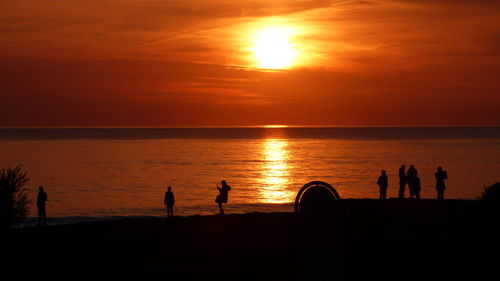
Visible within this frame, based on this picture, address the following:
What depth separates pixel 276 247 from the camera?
1723 cm

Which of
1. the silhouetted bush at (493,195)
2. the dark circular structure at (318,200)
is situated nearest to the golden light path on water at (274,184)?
the silhouetted bush at (493,195)

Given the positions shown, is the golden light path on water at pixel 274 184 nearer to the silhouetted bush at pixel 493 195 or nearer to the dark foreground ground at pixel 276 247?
the dark foreground ground at pixel 276 247

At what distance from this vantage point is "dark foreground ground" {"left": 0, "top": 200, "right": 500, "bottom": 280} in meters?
12.7

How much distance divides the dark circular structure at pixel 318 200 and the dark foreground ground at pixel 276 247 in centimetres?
16

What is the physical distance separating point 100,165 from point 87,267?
76123mm

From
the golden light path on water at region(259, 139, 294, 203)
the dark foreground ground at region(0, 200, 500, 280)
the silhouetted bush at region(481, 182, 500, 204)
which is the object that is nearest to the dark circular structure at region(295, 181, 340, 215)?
the dark foreground ground at region(0, 200, 500, 280)

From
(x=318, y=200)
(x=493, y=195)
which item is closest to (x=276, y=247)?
(x=318, y=200)

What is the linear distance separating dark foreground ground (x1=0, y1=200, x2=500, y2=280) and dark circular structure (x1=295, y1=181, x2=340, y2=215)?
0.16m

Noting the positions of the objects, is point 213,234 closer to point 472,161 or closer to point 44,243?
point 44,243

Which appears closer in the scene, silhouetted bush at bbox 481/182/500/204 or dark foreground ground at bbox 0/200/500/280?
dark foreground ground at bbox 0/200/500/280

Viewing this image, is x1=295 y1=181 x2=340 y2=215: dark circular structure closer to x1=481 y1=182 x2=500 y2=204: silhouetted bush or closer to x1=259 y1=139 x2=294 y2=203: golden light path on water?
x1=481 y1=182 x2=500 y2=204: silhouetted bush

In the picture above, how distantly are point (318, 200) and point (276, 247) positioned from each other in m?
6.94

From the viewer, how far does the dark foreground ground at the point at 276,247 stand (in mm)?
12656

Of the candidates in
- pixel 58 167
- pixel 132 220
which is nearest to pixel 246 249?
pixel 132 220
